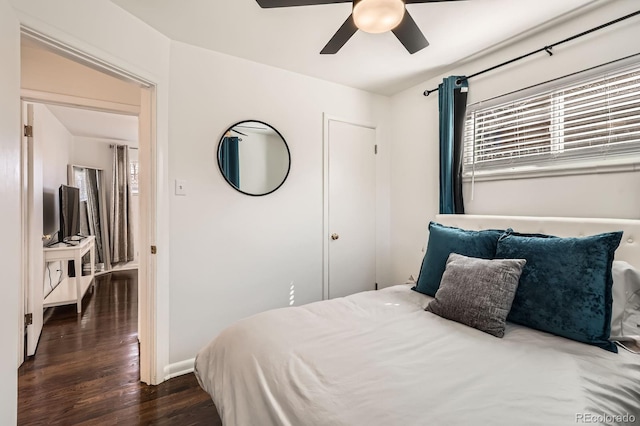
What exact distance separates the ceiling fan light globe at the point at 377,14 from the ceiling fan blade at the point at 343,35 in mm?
82

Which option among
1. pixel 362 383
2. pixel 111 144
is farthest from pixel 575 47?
pixel 111 144

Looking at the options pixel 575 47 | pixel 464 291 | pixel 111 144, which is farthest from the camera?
pixel 111 144

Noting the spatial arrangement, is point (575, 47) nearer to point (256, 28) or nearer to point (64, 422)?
point (256, 28)

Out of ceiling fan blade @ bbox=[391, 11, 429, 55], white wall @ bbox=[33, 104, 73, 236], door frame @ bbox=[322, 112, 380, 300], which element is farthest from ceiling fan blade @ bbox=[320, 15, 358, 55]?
white wall @ bbox=[33, 104, 73, 236]

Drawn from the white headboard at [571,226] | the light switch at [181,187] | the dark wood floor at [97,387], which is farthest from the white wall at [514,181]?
the dark wood floor at [97,387]

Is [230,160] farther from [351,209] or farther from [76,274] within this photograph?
[76,274]

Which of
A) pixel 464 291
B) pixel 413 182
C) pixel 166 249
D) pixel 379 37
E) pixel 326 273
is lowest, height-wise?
pixel 326 273

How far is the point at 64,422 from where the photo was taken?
1.73 m

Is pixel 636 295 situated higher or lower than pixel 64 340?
higher

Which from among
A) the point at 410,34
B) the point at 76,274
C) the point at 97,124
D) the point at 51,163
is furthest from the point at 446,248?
the point at 97,124

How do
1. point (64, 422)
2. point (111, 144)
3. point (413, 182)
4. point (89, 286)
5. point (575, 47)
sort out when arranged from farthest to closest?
point (111, 144), point (89, 286), point (413, 182), point (575, 47), point (64, 422)

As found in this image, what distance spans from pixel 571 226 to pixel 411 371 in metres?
1.43

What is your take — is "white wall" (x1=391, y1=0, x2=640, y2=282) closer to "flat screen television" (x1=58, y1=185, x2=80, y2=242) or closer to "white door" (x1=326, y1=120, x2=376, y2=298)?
"white door" (x1=326, y1=120, x2=376, y2=298)

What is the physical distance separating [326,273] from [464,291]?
1567 millimetres
